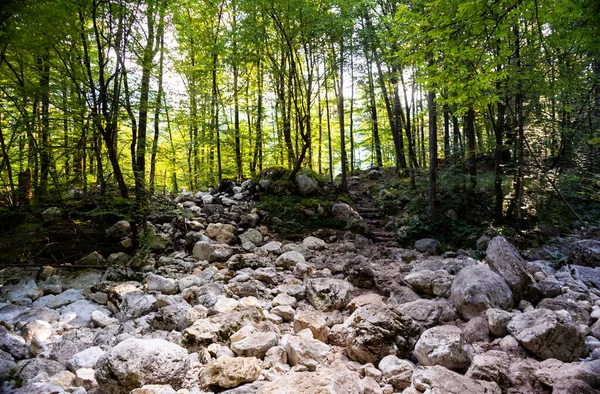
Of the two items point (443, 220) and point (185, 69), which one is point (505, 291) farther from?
point (185, 69)

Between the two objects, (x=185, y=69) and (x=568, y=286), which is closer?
(x=568, y=286)

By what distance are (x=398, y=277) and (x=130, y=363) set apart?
4069 millimetres

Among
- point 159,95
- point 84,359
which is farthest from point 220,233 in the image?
point 84,359

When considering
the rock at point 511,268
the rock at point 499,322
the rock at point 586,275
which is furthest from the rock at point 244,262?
the rock at point 586,275

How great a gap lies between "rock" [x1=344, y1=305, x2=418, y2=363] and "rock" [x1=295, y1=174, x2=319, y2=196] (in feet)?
19.9

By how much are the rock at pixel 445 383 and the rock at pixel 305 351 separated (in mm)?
913

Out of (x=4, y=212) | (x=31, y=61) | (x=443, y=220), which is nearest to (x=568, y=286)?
(x=443, y=220)

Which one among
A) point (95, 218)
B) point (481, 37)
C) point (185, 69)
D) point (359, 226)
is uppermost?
point (185, 69)

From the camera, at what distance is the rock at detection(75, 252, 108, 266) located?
16.6 feet

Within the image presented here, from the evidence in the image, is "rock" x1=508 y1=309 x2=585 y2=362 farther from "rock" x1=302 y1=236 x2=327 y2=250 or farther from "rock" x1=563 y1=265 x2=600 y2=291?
"rock" x1=302 y1=236 x2=327 y2=250

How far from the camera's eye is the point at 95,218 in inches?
Answer: 233

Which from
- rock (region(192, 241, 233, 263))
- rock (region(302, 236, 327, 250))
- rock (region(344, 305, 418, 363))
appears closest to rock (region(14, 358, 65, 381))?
rock (region(344, 305, 418, 363))

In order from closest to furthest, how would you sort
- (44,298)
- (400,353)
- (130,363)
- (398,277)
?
1. (130,363)
2. (400,353)
3. (44,298)
4. (398,277)

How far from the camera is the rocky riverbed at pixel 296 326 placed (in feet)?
8.34
